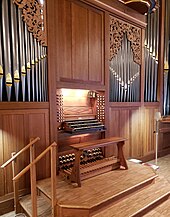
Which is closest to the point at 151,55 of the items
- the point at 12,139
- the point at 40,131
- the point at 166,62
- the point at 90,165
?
the point at 166,62

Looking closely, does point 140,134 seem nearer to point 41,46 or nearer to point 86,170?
point 86,170

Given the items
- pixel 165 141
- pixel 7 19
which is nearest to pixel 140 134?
pixel 165 141

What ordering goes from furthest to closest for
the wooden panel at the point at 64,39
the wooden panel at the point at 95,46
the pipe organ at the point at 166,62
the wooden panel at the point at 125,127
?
the pipe organ at the point at 166,62 → the wooden panel at the point at 125,127 → the wooden panel at the point at 95,46 → the wooden panel at the point at 64,39

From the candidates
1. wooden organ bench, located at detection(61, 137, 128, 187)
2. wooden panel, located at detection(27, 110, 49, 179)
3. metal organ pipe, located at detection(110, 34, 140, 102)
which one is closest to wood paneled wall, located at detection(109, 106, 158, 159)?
metal organ pipe, located at detection(110, 34, 140, 102)

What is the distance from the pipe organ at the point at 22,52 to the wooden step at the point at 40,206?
1550 mm

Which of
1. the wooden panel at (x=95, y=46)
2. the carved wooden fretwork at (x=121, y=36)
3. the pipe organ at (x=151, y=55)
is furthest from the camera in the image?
the pipe organ at (x=151, y=55)

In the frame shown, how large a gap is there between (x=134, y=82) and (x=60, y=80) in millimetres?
2056

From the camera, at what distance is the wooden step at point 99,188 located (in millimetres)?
2354

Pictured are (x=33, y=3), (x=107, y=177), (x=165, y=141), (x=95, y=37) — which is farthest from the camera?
(x=165, y=141)

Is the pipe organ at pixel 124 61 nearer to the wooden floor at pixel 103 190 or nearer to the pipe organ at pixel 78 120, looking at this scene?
the pipe organ at pixel 78 120

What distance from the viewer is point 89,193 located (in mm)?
2580

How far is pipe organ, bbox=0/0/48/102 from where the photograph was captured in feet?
8.45

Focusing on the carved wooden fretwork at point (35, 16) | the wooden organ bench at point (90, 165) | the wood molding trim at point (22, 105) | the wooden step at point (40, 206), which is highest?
the carved wooden fretwork at point (35, 16)

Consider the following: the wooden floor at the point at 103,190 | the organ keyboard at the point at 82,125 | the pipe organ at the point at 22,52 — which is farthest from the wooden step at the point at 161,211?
the pipe organ at the point at 22,52
